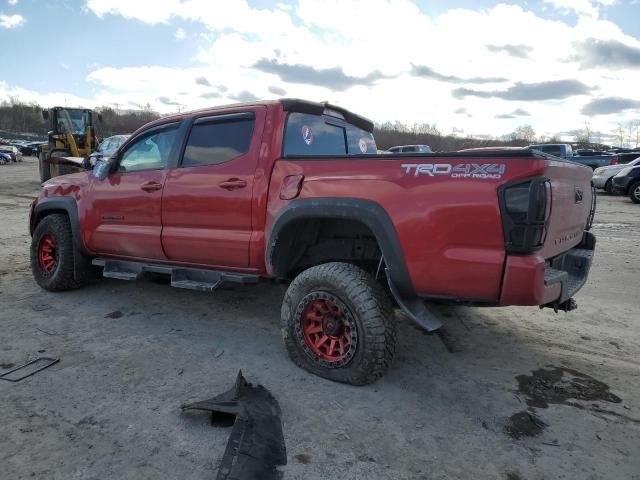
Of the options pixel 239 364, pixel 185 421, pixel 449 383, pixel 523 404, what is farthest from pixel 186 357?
pixel 523 404

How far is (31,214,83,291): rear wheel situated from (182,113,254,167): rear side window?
1920 mm

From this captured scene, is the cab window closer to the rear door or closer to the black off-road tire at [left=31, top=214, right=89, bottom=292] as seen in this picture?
the rear door

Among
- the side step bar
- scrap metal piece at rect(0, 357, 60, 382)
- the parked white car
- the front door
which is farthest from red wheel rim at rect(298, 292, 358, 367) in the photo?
the parked white car

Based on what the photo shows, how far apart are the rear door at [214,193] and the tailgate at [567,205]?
2094mm

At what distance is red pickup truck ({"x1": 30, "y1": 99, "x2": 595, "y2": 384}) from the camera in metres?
2.73

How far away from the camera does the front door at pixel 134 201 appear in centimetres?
438

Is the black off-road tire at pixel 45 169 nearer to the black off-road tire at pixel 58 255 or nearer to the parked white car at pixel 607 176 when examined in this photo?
the black off-road tire at pixel 58 255

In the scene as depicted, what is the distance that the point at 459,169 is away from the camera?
109 inches

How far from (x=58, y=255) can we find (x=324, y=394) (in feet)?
11.9

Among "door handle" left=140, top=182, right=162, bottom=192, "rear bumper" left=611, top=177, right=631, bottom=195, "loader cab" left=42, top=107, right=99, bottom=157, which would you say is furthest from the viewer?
"loader cab" left=42, top=107, right=99, bottom=157

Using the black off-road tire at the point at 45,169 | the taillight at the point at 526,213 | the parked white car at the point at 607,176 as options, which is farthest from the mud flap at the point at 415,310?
the black off-road tire at the point at 45,169

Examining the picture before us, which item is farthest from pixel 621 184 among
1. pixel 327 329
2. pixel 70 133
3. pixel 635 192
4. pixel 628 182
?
pixel 70 133

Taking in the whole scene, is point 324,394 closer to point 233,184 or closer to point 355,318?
point 355,318

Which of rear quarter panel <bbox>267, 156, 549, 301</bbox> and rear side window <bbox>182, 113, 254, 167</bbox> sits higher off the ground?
rear side window <bbox>182, 113, 254, 167</bbox>
